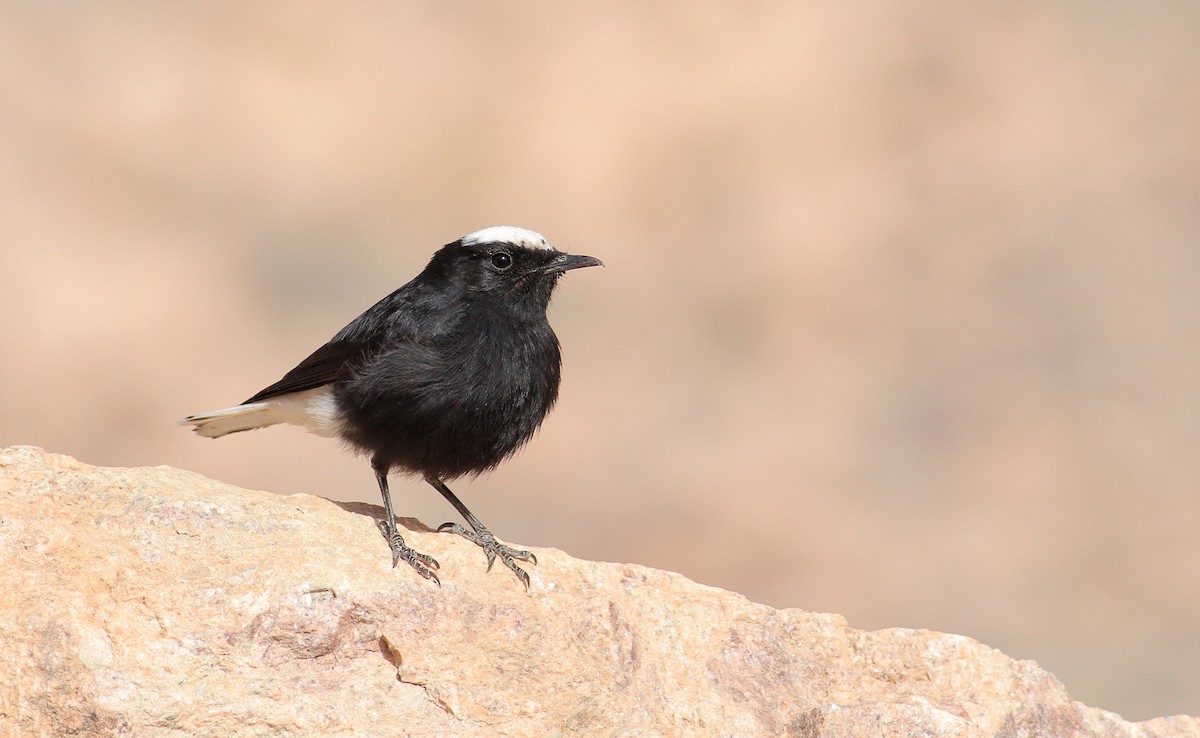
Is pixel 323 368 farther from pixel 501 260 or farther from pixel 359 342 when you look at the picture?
pixel 501 260

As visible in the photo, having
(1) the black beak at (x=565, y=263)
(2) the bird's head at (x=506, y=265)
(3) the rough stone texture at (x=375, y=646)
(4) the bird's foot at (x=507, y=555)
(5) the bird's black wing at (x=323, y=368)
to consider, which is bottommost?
(3) the rough stone texture at (x=375, y=646)

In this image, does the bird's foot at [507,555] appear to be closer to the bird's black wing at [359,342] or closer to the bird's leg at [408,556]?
the bird's leg at [408,556]

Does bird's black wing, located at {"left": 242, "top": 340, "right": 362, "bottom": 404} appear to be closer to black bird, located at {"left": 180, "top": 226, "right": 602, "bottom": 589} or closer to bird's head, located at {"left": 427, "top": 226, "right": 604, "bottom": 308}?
black bird, located at {"left": 180, "top": 226, "right": 602, "bottom": 589}

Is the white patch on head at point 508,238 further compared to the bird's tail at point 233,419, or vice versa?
the bird's tail at point 233,419

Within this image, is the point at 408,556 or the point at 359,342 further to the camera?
the point at 359,342

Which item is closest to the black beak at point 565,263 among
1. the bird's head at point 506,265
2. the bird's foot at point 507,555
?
the bird's head at point 506,265

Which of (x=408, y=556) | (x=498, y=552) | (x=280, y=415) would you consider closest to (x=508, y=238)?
(x=280, y=415)
